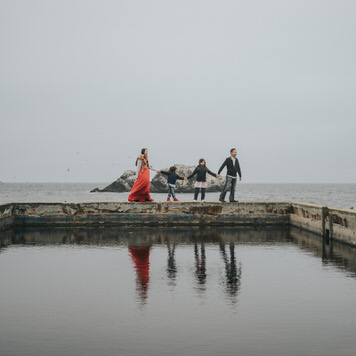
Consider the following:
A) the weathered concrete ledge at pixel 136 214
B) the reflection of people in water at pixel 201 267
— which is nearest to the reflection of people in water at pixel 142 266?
the reflection of people in water at pixel 201 267

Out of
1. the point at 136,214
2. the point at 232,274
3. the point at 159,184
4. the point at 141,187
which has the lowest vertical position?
the point at 232,274

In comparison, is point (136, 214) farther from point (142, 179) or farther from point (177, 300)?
point (177, 300)

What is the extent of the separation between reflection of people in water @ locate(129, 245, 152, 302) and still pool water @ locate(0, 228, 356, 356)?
0.02 metres

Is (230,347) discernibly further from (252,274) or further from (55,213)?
(55,213)

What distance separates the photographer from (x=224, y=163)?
1738 cm

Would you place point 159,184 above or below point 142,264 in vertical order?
above

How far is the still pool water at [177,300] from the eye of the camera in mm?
4645

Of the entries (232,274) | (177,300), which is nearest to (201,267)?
(232,274)

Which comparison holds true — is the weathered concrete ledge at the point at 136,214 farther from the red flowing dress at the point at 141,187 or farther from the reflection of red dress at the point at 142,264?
the reflection of red dress at the point at 142,264

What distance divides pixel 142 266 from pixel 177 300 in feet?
8.94

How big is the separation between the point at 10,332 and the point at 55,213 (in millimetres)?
12438

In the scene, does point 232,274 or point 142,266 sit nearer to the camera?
point 232,274

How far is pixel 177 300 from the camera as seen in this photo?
20.5 ft

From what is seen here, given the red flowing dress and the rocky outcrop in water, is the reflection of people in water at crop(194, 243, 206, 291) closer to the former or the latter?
the red flowing dress
